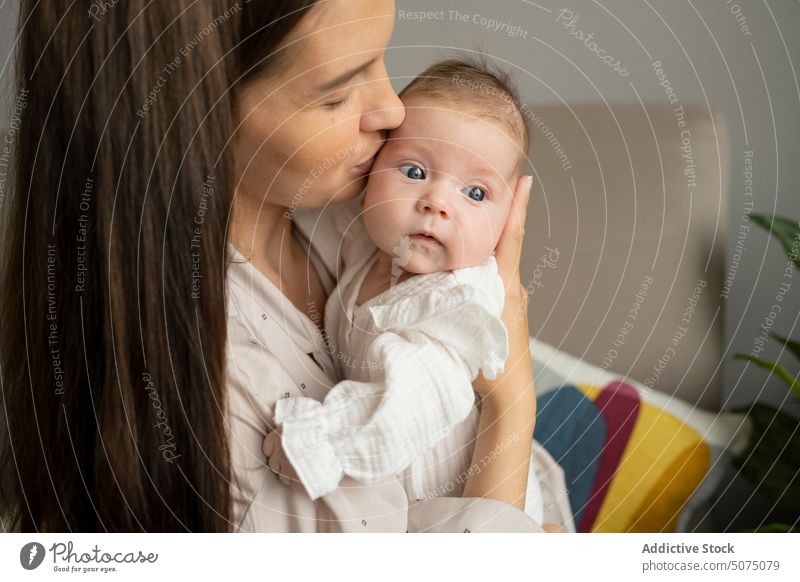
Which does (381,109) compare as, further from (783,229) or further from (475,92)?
(783,229)

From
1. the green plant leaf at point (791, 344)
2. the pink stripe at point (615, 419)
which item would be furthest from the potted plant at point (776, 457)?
the pink stripe at point (615, 419)

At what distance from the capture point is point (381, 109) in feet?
1.71

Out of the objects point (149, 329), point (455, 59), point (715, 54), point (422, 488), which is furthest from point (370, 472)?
point (715, 54)

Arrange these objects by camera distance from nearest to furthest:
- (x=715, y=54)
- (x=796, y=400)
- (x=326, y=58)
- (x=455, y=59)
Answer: (x=326, y=58), (x=455, y=59), (x=715, y=54), (x=796, y=400)

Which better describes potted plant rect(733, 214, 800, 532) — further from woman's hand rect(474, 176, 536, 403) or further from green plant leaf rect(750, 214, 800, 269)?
woman's hand rect(474, 176, 536, 403)

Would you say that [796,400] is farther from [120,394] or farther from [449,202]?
[120,394]

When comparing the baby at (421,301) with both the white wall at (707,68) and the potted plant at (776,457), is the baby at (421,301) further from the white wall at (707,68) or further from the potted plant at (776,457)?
the potted plant at (776,457)

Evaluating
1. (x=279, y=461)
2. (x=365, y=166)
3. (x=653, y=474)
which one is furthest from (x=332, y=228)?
(x=653, y=474)

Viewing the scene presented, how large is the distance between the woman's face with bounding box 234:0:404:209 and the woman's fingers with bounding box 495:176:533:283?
111 mm

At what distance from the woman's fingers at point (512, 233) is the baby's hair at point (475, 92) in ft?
Answer: 0.07

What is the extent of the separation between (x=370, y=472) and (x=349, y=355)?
85 millimetres

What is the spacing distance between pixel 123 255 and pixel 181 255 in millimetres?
39

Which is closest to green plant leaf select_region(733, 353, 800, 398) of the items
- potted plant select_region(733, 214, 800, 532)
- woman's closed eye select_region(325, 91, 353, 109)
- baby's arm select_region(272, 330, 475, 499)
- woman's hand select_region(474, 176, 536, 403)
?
potted plant select_region(733, 214, 800, 532)
